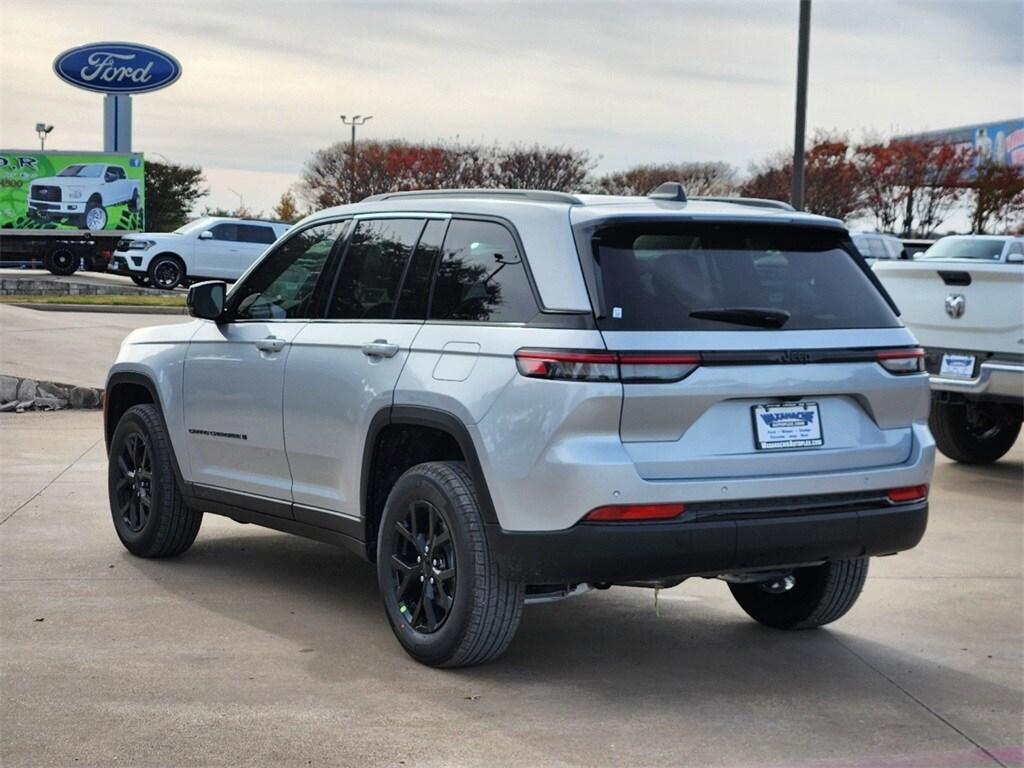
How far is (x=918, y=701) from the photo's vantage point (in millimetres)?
5285

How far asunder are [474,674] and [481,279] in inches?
58.3

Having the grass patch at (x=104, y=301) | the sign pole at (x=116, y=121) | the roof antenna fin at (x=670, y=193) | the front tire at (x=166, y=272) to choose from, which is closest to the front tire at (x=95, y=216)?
the sign pole at (x=116, y=121)

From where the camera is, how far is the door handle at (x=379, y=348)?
18.7 ft

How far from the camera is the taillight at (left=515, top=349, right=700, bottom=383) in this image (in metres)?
4.91

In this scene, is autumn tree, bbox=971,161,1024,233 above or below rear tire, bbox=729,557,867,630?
above

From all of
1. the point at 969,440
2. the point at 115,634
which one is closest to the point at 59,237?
the point at 969,440

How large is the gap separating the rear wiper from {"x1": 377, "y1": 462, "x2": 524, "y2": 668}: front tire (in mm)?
1051

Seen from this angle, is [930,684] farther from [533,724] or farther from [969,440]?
[969,440]

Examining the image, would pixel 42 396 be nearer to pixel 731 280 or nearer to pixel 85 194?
pixel 731 280

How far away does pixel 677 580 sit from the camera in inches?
207

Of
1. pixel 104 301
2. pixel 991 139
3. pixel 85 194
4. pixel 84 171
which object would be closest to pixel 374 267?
pixel 104 301

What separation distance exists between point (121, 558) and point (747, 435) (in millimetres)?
3694

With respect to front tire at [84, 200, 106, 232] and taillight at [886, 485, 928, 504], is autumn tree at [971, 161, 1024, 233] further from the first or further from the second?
taillight at [886, 485, 928, 504]

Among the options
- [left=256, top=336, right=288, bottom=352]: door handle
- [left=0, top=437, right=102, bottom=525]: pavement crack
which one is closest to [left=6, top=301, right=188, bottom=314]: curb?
[left=0, top=437, right=102, bottom=525]: pavement crack
